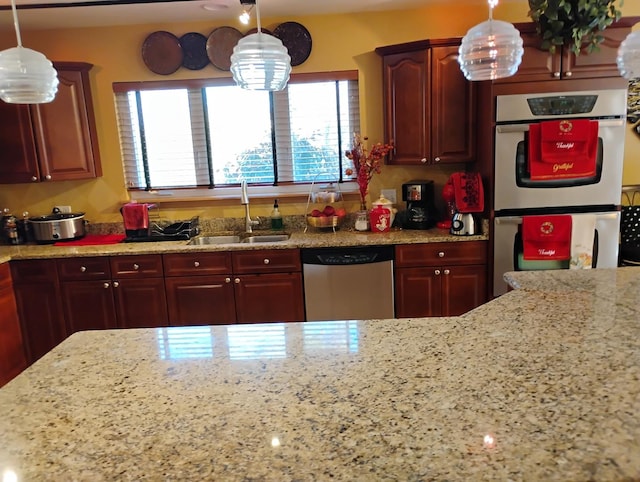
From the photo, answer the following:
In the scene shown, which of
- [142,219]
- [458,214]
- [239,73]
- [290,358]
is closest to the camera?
[290,358]

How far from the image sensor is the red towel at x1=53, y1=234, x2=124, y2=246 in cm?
358

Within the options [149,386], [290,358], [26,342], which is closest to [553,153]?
[290,358]

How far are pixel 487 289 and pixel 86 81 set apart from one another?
327 cm

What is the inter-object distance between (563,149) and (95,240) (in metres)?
3.32

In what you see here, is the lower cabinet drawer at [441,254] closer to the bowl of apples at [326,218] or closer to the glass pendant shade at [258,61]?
the bowl of apples at [326,218]

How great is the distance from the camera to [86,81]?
3.64m

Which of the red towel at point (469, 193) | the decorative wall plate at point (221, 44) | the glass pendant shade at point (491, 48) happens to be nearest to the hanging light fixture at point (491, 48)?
the glass pendant shade at point (491, 48)

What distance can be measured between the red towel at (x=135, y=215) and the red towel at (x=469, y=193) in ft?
7.32

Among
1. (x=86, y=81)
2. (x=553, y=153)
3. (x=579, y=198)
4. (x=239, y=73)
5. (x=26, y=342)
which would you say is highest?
(x=86, y=81)

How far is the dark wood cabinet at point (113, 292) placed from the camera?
3350 mm

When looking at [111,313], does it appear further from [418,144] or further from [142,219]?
[418,144]

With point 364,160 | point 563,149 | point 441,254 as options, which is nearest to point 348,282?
point 441,254

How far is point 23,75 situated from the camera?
1.75 metres

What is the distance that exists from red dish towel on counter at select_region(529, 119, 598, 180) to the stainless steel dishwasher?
1.08 m
